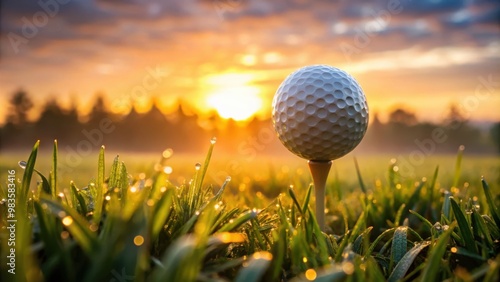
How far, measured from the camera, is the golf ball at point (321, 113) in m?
2.79

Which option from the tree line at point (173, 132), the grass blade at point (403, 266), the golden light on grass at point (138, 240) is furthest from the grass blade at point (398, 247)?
the tree line at point (173, 132)

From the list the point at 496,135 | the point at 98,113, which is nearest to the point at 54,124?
the point at 98,113

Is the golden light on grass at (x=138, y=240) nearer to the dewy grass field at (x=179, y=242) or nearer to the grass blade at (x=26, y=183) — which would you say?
the dewy grass field at (x=179, y=242)

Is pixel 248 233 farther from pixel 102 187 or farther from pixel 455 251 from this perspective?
pixel 455 251

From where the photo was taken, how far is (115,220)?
150 cm

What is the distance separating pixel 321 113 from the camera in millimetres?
2803

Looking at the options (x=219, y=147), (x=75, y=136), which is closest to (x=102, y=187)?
(x=219, y=147)

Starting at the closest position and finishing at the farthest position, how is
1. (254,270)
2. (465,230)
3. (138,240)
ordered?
(254,270) < (138,240) < (465,230)

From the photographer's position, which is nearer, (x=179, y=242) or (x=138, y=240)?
(x=179, y=242)

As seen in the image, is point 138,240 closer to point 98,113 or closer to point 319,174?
point 319,174

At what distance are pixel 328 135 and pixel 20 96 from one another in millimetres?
32456

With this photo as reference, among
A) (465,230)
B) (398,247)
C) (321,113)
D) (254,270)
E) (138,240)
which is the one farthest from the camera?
(321,113)

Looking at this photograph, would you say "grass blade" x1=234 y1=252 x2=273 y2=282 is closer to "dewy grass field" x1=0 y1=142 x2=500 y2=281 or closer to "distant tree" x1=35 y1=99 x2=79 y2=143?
"dewy grass field" x1=0 y1=142 x2=500 y2=281

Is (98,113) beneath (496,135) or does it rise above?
above
